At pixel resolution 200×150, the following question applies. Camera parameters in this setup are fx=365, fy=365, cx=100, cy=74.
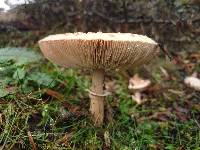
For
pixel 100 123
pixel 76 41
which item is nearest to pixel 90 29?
pixel 100 123

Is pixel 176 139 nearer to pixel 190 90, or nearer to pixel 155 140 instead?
pixel 155 140

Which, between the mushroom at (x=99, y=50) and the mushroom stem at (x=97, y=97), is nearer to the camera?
the mushroom at (x=99, y=50)

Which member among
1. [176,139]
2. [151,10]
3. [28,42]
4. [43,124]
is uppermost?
[151,10]

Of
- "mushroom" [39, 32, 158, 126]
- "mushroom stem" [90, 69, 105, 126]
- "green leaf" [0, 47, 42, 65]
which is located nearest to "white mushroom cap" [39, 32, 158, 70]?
"mushroom" [39, 32, 158, 126]

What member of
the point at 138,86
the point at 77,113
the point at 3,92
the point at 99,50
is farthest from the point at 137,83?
the point at 3,92

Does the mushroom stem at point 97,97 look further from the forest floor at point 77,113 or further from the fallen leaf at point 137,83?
the fallen leaf at point 137,83

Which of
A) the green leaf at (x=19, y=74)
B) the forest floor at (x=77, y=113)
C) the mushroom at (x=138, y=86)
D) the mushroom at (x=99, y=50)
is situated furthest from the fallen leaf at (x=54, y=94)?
the mushroom at (x=138, y=86)

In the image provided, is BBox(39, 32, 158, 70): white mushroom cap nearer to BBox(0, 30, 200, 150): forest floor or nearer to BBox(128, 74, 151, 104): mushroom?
BBox(0, 30, 200, 150): forest floor
